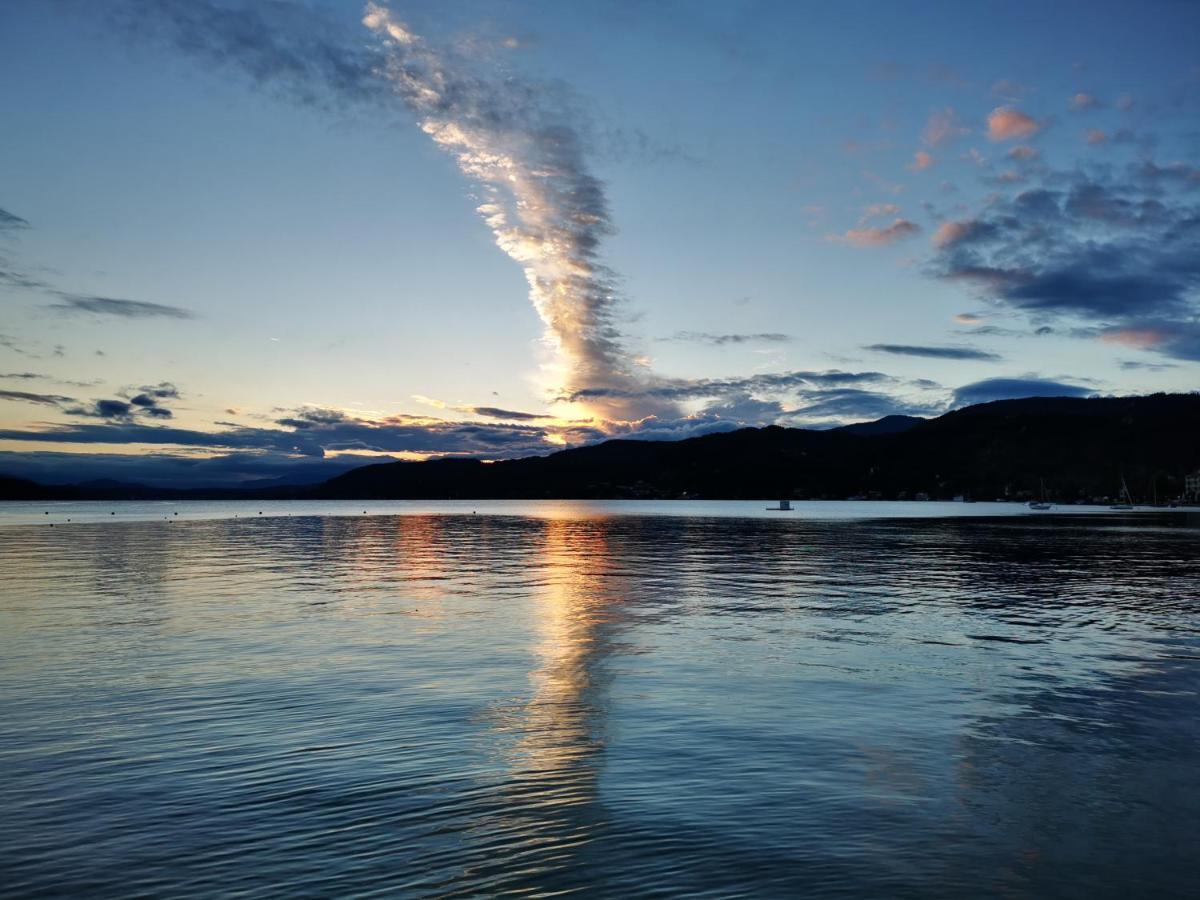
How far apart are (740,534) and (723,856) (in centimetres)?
11359

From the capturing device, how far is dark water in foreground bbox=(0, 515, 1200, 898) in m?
11.9

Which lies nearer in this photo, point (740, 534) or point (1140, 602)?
point (1140, 602)

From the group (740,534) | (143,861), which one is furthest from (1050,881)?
(740,534)

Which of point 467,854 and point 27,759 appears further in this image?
point 27,759

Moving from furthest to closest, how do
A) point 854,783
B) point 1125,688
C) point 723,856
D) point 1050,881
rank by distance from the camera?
1. point 1125,688
2. point 854,783
3. point 723,856
4. point 1050,881

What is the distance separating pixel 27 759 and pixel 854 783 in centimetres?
1646

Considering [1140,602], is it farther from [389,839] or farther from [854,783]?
[389,839]

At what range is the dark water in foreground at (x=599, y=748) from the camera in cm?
1188

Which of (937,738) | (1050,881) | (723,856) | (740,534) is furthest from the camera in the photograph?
(740,534)

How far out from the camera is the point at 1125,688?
2392cm

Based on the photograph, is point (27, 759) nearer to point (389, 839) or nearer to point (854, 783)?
point (389, 839)

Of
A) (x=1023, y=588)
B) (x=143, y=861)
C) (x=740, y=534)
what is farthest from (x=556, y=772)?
(x=740, y=534)

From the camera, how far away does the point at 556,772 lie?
53.2ft

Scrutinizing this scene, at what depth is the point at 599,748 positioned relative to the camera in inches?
706
